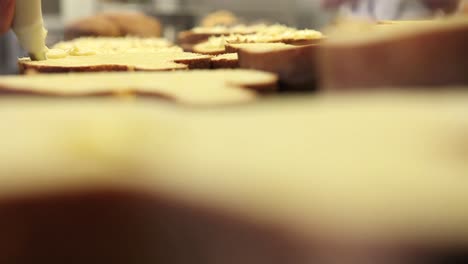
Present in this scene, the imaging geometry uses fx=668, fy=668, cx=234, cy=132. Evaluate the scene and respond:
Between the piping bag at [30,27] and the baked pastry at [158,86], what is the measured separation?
→ 153 mm

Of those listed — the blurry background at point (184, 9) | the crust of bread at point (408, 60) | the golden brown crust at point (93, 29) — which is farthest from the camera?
the blurry background at point (184, 9)

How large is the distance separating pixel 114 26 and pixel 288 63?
1.28 metres

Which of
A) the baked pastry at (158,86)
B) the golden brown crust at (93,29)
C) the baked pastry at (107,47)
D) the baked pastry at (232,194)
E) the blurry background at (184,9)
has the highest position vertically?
the blurry background at (184,9)

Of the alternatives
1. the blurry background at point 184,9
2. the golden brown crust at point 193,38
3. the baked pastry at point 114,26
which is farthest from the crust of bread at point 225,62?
the blurry background at point 184,9

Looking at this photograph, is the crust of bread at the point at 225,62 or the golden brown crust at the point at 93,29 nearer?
the crust of bread at the point at 225,62

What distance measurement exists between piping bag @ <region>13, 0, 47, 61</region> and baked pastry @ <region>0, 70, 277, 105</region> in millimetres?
153

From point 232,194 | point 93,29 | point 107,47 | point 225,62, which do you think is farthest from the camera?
A: point 93,29

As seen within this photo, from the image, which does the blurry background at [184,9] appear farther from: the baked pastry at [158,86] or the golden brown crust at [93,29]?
the baked pastry at [158,86]

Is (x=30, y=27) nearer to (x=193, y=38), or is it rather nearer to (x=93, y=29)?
(x=193, y=38)

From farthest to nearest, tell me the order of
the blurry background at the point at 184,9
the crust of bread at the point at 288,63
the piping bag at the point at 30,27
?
the blurry background at the point at 184,9
the piping bag at the point at 30,27
the crust of bread at the point at 288,63

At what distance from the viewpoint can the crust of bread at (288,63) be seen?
0.49 m

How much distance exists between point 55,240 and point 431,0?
800mm

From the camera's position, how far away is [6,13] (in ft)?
1.93

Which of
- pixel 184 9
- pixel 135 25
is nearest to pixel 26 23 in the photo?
pixel 135 25
